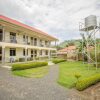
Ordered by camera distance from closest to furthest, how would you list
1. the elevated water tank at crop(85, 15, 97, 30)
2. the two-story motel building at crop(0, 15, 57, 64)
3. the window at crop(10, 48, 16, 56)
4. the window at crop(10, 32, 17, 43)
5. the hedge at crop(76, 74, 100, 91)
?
1. the hedge at crop(76, 74, 100, 91)
2. the elevated water tank at crop(85, 15, 97, 30)
3. the two-story motel building at crop(0, 15, 57, 64)
4. the window at crop(10, 32, 17, 43)
5. the window at crop(10, 48, 16, 56)

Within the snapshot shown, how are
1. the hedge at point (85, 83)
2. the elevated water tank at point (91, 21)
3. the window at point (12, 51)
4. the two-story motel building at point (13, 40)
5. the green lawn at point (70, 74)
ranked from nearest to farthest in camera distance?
1. the hedge at point (85, 83)
2. the green lawn at point (70, 74)
3. the elevated water tank at point (91, 21)
4. the two-story motel building at point (13, 40)
5. the window at point (12, 51)

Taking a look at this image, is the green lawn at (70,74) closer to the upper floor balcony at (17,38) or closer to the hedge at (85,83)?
the hedge at (85,83)

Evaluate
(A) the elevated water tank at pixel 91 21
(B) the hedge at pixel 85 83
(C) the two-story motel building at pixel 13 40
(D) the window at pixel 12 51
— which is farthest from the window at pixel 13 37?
(B) the hedge at pixel 85 83

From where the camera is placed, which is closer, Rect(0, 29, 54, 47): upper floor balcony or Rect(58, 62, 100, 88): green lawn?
Rect(58, 62, 100, 88): green lawn

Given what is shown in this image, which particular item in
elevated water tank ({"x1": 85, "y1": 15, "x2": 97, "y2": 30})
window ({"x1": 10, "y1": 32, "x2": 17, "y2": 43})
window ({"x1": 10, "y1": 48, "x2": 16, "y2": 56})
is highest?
elevated water tank ({"x1": 85, "y1": 15, "x2": 97, "y2": 30})

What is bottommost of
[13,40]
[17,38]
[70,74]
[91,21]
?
[70,74]

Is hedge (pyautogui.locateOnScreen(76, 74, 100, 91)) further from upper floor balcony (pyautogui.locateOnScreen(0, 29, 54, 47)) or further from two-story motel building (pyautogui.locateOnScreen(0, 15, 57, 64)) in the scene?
upper floor balcony (pyautogui.locateOnScreen(0, 29, 54, 47))

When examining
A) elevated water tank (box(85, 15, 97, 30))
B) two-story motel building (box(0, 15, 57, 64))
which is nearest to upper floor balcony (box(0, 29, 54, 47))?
two-story motel building (box(0, 15, 57, 64))

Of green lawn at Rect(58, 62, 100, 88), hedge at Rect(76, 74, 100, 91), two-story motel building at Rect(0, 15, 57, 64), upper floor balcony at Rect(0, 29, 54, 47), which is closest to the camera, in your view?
hedge at Rect(76, 74, 100, 91)

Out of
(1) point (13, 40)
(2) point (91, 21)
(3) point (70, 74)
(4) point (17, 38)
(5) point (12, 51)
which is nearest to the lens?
(3) point (70, 74)

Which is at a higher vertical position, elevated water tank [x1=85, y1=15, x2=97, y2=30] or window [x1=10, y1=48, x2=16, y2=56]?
elevated water tank [x1=85, y1=15, x2=97, y2=30]

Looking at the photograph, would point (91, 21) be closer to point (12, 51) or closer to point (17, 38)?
point (17, 38)

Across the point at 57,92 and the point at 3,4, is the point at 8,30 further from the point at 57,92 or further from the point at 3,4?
the point at 57,92

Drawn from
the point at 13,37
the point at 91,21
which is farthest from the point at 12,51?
the point at 91,21
